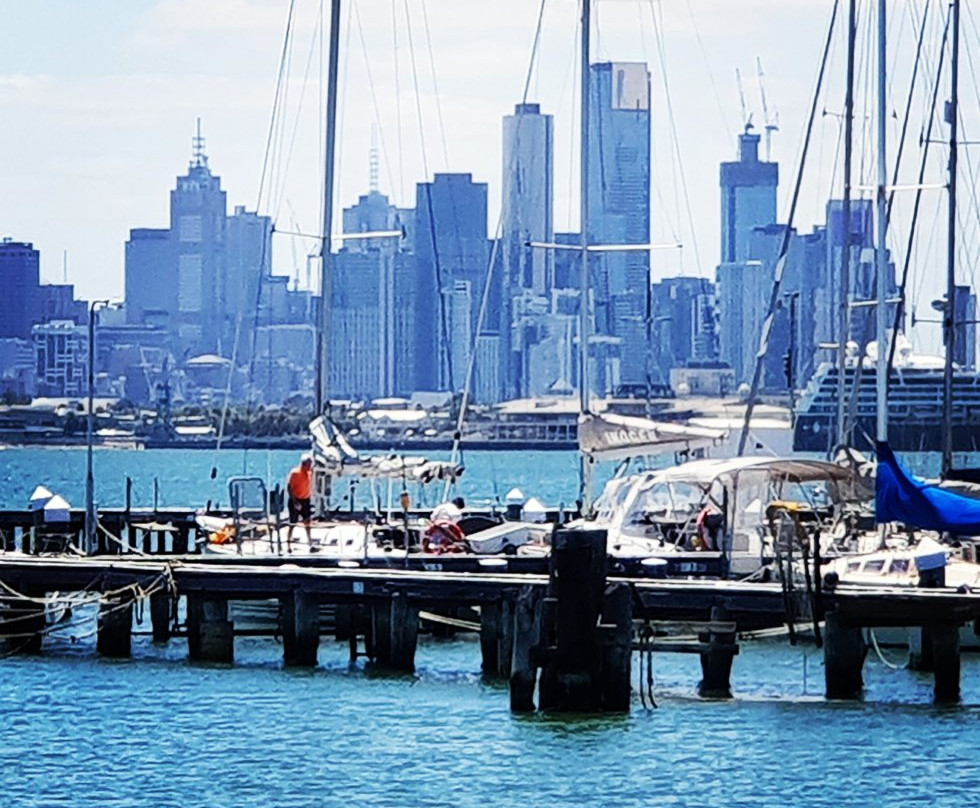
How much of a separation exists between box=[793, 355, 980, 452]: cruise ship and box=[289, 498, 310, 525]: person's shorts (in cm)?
9815

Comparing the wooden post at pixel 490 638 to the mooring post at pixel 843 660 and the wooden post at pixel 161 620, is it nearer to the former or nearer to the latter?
the mooring post at pixel 843 660

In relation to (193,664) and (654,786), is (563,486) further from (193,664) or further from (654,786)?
(654,786)

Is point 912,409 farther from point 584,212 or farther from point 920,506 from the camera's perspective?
point 920,506

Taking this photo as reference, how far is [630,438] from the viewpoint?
5269 centimetres

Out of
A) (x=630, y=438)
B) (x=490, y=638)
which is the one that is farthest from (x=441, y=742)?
(x=630, y=438)

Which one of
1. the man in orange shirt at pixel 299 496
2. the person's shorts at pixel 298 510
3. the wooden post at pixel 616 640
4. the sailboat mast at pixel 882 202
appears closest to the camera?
the wooden post at pixel 616 640

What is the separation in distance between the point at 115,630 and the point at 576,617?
34.2ft

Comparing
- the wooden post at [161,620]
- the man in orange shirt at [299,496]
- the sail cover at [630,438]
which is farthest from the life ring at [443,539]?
the sail cover at [630,438]

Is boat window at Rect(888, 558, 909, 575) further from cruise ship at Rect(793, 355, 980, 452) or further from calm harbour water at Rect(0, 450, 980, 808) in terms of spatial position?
cruise ship at Rect(793, 355, 980, 452)

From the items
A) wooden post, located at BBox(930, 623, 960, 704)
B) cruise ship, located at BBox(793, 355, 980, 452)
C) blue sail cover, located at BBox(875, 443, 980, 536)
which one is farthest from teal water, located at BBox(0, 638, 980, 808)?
cruise ship, located at BBox(793, 355, 980, 452)

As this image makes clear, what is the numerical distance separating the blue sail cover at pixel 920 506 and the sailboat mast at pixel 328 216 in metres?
20.5

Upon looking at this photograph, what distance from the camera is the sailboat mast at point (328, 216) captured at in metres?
59.1

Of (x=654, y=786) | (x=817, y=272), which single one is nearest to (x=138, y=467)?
(x=817, y=272)

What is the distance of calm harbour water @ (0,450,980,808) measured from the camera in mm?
31688
